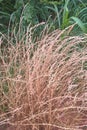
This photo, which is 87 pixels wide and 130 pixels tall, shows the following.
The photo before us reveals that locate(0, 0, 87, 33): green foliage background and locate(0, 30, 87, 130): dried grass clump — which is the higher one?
locate(0, 0, 87, 33): green foliage background

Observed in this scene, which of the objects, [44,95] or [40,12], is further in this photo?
[40,12]

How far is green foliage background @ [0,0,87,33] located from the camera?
3.56m

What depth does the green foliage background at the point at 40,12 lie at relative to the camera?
356cm

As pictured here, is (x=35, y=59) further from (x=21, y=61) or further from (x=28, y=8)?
(x=28, y=8)

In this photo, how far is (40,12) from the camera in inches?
151

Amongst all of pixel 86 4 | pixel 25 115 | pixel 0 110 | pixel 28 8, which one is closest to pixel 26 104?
pixel 25 115

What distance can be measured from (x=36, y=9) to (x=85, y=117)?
1.47m

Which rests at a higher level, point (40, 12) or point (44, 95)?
point (40, 12)

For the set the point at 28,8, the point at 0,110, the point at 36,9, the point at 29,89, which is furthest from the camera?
the point at 36,9

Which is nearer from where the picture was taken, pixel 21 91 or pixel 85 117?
pixel 21 91

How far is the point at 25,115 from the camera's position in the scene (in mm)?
2590

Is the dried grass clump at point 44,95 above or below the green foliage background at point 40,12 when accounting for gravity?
below

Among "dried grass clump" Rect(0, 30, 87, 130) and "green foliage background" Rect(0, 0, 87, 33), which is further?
"green foliage background" Rect(0, 0, 87, 33)

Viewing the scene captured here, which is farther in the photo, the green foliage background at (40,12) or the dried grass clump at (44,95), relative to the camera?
the green foliage background at (40,12)
